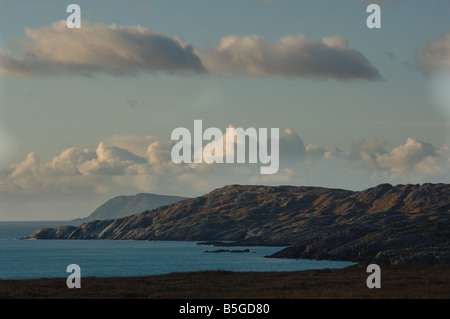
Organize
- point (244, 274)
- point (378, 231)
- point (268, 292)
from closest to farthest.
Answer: point (268, 292)
point (244, 274)
point (378, 231)

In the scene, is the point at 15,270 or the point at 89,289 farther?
the point at 15,270
